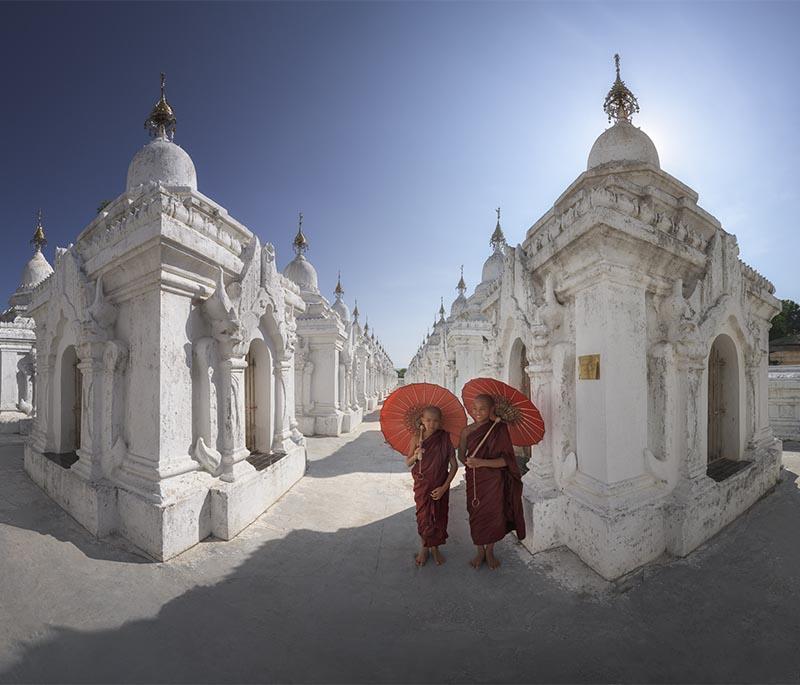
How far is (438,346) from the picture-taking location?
2519cm

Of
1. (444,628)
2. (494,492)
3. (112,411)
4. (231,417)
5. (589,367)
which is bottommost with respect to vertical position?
(444,628)

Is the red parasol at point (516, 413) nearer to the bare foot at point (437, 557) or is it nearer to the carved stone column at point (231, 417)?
the bare foot at point (437, 557)

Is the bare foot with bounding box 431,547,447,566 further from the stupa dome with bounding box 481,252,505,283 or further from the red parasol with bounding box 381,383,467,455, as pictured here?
the stupa dome with bounding box 481,252,505,283

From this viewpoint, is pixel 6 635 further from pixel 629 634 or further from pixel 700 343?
pixel 700 343

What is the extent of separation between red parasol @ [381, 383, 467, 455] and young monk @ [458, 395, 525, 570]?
214 millimetres

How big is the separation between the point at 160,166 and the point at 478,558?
30.1 ft

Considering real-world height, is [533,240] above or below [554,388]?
above

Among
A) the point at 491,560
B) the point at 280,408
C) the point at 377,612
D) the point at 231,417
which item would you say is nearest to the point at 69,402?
the point at 280,408

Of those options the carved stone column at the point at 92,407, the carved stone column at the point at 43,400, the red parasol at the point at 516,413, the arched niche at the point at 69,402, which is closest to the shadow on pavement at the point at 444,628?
the red parasol at the point at 516,413

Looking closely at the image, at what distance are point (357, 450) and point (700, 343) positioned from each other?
30.1ft

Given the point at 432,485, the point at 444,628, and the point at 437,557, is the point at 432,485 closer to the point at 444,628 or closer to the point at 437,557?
the point at 437,557

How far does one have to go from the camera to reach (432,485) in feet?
14.5

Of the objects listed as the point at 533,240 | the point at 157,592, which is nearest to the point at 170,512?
the point at 157,592

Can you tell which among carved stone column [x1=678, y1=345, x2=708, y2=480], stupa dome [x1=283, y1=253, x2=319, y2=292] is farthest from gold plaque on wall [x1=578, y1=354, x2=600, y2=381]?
stupa dome [x1=283, y1=253, x2=319, y2=292]
